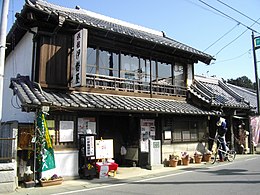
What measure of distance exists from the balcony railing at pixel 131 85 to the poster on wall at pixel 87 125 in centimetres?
179

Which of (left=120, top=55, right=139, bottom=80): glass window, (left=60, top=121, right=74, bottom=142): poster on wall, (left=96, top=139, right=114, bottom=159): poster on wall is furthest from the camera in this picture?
(left=120, top=55, right=139, bottom=80): glass window


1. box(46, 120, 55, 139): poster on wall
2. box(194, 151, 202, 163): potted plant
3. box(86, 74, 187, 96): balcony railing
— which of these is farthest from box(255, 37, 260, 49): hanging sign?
box(46, 120, 55, 139): poster on wall

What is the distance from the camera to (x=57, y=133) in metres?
11.1

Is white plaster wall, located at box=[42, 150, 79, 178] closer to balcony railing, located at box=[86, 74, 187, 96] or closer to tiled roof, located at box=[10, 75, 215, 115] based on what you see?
tiled roof, located at box=[10, 75, 215, 115]

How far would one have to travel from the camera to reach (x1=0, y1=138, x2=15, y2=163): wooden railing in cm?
945

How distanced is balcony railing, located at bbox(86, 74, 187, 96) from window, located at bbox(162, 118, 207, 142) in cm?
188

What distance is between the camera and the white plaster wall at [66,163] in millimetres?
10852

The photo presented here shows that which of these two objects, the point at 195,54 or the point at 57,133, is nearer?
the point at 57,133

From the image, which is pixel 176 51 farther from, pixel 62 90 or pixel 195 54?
pixel 62 90

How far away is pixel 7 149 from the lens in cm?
980

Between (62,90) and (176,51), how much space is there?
8.19m

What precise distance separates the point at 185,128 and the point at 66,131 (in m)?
8.04

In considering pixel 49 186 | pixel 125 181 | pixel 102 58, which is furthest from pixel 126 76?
pixel 49 186

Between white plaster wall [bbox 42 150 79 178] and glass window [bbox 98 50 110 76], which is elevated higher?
glass window [bbox 98 50 110 76]
